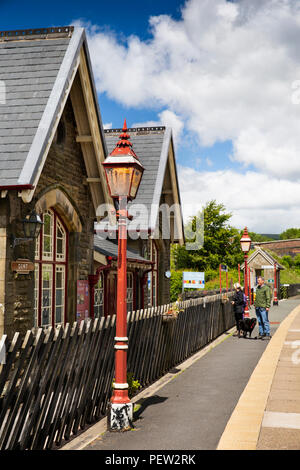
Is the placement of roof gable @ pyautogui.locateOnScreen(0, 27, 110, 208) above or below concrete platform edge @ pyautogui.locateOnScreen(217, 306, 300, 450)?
above

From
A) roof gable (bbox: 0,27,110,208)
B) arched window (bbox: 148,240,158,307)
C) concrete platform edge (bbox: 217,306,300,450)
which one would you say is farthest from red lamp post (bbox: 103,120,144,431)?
arched window (bbox: 148,240,158,307)

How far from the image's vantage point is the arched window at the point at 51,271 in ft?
33.4

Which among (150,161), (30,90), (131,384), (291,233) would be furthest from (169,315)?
(291,233)

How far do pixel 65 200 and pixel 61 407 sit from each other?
5908 millimetres

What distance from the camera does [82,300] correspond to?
11.8m

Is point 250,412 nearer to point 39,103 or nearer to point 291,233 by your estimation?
point 39,103

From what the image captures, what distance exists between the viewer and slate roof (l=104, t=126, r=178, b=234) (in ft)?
59.4

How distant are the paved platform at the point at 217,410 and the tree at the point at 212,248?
4474cm

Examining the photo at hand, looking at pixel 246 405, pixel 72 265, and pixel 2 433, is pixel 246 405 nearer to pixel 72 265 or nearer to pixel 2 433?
pixel 2 433

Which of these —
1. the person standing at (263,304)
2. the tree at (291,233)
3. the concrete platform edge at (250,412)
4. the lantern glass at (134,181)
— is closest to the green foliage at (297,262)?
the tree at (291,233)

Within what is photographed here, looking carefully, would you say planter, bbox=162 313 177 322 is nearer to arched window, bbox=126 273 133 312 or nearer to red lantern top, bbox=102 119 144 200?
red lantern top, bbox=102 119 144 200

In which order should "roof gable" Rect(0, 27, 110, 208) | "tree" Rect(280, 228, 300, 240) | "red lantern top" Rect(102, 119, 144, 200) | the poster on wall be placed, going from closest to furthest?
1. "red lantern top" Rect(102, 119, 144, 200)
2. "roof gable" Rect(0, 27, 110, 208)
3. the poster on wall
4. "tree" Rect(280, 228, 300, 240)

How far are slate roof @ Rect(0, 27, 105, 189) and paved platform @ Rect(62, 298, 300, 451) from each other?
12.9 ft

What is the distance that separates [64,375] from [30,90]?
599 cm
